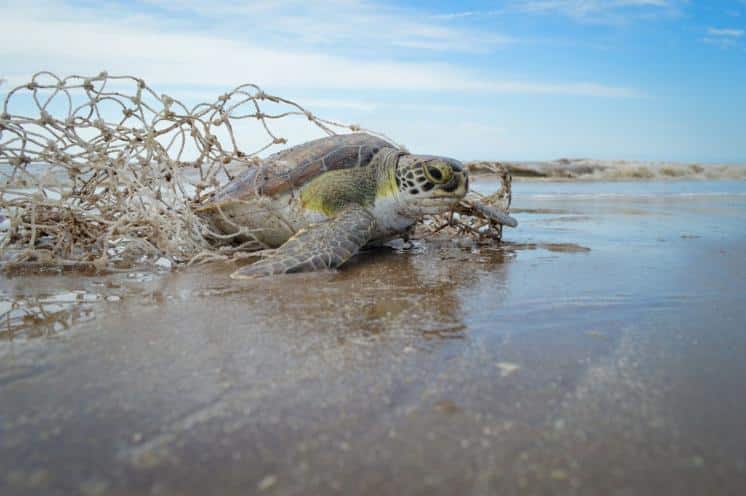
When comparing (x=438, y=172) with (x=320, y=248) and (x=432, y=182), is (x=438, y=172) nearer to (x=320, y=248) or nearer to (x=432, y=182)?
(x=432, y=182)

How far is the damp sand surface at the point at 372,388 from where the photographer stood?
0.99 meters

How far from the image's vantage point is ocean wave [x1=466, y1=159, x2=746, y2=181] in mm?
19391

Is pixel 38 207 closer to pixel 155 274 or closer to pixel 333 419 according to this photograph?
pixel 155 274

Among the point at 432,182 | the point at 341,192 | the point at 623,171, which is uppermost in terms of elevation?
the point at 623,171

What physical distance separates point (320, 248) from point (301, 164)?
1.04 metres

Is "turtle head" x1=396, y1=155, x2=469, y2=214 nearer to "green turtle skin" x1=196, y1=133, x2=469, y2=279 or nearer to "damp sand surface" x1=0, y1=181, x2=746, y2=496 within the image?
"green turtle skin" x1=196, y1=133, x2=469, y2=279

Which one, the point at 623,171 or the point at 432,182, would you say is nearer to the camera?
the point at 432,182

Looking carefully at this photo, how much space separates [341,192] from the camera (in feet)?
12.2

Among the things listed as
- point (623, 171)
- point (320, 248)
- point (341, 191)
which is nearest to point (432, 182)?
point (341, 191)

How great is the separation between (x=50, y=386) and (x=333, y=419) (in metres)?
0.79

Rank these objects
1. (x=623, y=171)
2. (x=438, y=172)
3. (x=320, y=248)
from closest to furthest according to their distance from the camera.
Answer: (x=320, y=248) → (x=438, y=172) → (x=623, y=171)

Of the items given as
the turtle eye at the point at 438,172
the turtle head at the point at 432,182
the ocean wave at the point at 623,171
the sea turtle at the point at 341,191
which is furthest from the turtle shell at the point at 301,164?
the ocean wave at the point at 623,171

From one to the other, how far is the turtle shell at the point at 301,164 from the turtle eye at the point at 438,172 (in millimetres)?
537

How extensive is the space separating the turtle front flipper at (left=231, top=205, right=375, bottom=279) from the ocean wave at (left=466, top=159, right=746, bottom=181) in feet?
53.1
